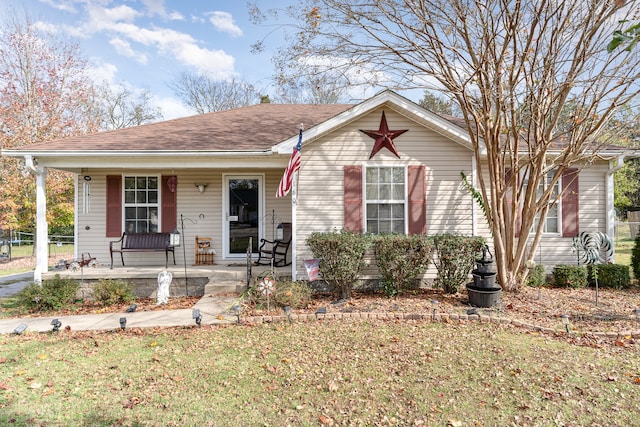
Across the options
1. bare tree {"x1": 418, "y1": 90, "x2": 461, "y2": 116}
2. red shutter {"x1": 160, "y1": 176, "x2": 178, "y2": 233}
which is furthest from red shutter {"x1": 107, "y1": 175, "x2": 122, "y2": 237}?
bare tree {"x1": 418, "y1": 90, "x2": 461, "y2": 116}

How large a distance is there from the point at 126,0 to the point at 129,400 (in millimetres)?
11323

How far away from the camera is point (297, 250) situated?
23.6 feet

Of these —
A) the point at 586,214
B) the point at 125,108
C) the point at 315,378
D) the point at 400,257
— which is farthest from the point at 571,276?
the point at 125,108

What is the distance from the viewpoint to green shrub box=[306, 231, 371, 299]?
6.31m

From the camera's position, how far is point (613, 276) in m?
7.41

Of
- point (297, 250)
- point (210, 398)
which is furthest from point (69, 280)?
point (210, 398)

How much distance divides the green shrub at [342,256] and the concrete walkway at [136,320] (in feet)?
5.91

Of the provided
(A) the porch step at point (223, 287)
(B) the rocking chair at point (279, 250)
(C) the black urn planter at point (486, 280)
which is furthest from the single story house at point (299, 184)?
(C) the black urn planter at point (486, 280)

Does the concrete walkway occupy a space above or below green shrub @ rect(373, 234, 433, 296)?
below

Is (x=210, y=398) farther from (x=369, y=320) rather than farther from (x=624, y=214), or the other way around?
(x=624, y=214)

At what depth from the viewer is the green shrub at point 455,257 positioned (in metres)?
6.48

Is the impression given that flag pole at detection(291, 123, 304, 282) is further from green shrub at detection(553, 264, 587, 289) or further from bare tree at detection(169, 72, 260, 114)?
bare tree at detection(169, 72, 260, 114)

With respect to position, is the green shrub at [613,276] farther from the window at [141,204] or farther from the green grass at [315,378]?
the window at [141,204]

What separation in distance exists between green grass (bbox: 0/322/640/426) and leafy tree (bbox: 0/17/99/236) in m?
11.3
